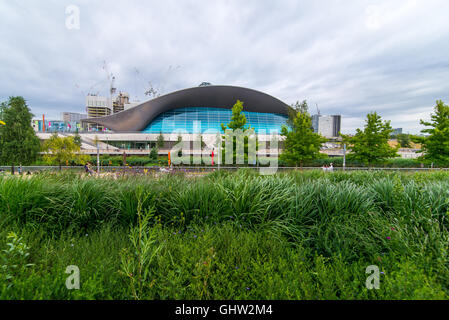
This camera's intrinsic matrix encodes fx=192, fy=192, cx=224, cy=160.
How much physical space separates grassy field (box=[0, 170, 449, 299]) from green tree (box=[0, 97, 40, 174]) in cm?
2365

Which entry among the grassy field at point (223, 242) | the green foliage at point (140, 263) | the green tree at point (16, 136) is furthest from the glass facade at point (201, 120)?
the green foliage at point (140, 263)

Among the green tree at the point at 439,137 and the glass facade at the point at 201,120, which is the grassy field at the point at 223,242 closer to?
the green tree at the point at 439,137

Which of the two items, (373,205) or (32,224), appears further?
(373,205)

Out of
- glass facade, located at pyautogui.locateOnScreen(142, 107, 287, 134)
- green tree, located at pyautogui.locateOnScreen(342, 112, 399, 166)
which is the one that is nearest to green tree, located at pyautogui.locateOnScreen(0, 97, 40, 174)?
glass facade, located at pyautogui.locateOnScreen(142, 107, 287, 134)

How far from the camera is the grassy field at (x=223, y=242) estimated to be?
1834 millimetres

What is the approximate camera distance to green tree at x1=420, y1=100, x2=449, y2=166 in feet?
59.4

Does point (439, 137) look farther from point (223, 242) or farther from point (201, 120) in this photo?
point (201, 120)

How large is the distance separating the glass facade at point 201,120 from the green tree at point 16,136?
32.7m

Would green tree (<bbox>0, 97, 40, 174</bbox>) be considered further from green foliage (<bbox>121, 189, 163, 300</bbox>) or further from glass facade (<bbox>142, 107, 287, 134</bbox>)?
glass facade (<bbox>142, 107, 287, 134</bbox>)

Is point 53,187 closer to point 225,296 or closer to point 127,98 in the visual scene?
point 225,296
